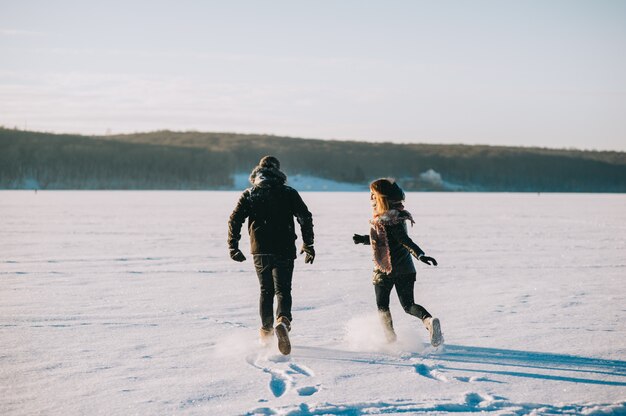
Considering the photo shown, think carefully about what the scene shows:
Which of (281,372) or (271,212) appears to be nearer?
(281,372)

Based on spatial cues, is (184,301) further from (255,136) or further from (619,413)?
(255,136)

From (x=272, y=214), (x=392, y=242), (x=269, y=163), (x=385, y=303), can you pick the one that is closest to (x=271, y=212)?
(x=272, y=214)

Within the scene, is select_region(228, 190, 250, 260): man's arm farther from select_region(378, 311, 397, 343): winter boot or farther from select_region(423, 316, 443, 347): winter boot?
select_region(423, 316, 443, 347): winter boot

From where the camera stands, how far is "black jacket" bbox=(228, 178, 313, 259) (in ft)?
16.7

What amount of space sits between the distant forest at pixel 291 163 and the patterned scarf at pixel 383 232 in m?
106

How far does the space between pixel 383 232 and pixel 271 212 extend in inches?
35.9

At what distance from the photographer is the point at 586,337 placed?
560cm

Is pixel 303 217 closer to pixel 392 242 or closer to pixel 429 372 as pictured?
pixel 392 242

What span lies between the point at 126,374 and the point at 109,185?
4378 inches

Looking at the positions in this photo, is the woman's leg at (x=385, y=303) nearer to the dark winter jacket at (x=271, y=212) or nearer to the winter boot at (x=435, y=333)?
the winter boot at (x=435, y=333)

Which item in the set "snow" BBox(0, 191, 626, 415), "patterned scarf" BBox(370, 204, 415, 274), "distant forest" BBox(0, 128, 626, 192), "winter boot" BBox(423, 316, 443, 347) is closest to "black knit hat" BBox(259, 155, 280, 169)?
"patterned scarf" BBox(370, 204, 415, 274)

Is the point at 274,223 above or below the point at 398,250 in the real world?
above

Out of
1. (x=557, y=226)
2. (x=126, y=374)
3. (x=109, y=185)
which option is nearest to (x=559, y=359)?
(x=126, y=374)

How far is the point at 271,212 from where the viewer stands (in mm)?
5098
